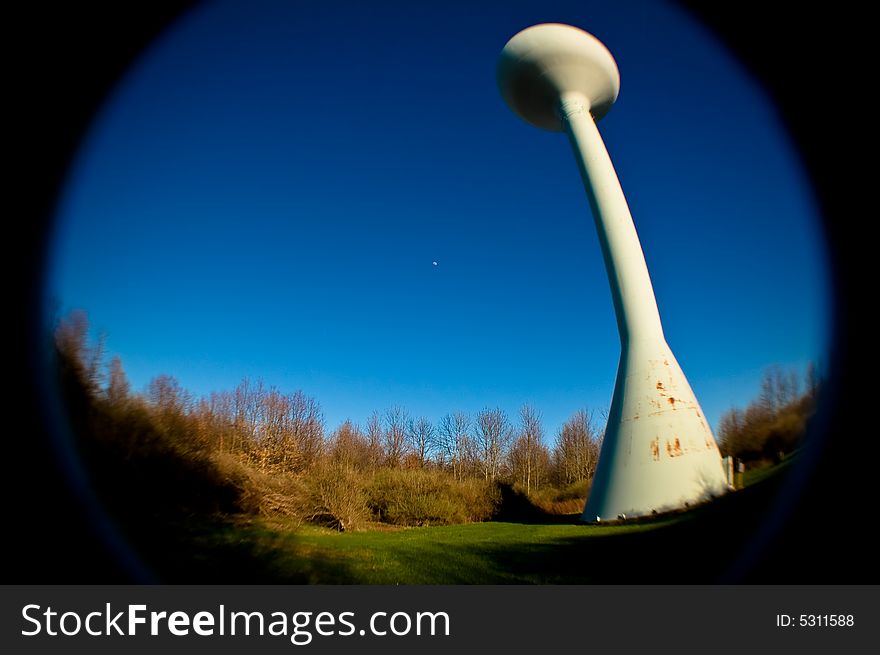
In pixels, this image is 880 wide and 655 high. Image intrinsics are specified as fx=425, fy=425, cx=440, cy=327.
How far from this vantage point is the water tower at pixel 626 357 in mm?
8570

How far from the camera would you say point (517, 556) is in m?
7.41

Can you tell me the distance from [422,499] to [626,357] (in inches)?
374

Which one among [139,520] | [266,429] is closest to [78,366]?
[139,520]

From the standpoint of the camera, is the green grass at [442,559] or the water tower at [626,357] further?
the water tower at [626,357]

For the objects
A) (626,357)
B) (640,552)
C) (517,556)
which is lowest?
(517,556)

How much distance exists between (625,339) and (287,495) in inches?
350

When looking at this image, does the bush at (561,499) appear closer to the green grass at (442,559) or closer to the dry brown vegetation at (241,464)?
→ the dry brown vegetation at (241,464)

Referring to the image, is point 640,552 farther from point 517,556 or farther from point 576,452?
point 576,452

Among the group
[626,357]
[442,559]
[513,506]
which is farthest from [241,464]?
[513,506]

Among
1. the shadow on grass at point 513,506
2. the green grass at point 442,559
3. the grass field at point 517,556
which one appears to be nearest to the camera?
the grass field at point 517,556

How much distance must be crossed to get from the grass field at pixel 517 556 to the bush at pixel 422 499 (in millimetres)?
7006

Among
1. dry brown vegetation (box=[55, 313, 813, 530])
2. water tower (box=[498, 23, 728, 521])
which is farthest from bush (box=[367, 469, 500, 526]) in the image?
water tower (box=[498, 23, 728, 521])

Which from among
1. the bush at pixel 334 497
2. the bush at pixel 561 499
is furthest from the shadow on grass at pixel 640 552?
the bush at pixel 561 499

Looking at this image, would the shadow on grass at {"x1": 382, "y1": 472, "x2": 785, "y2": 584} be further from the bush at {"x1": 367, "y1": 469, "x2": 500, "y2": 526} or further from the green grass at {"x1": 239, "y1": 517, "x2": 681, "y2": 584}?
the bush at {"x1": 367, "y1": 469, "x2": 500, "y2": 526}
